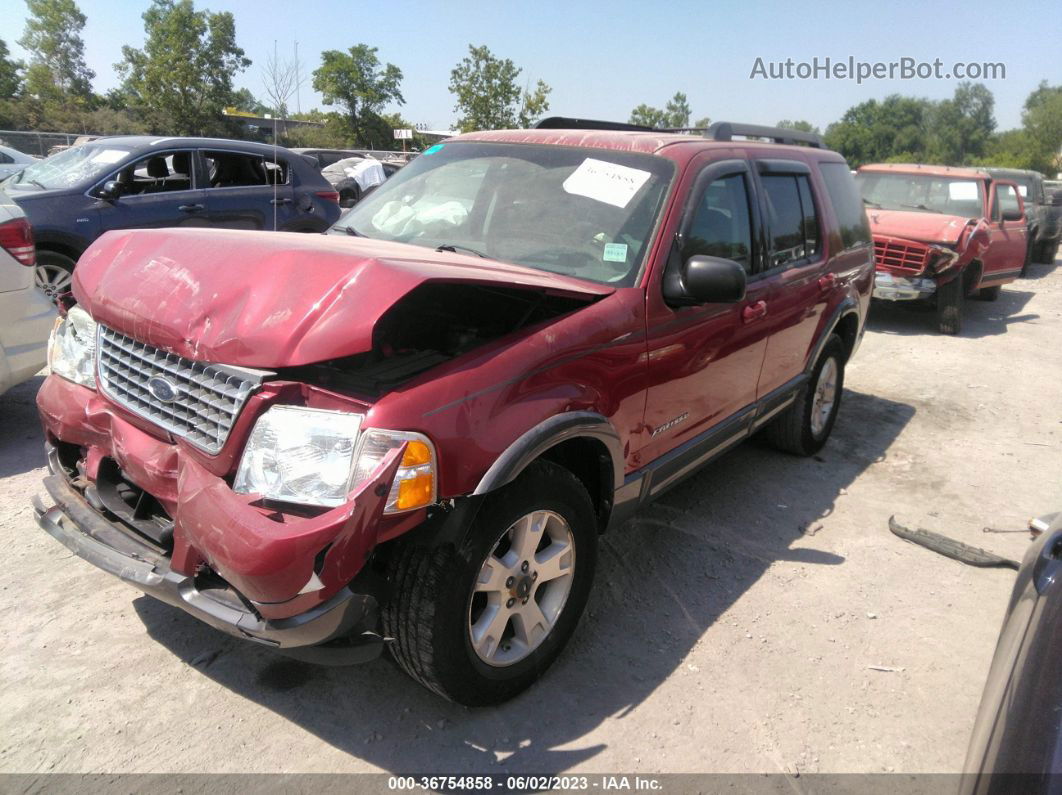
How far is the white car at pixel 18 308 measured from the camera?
4.43 metres

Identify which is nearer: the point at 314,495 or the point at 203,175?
the point at 314,495

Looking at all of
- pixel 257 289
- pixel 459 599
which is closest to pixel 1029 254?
pixel 459 599

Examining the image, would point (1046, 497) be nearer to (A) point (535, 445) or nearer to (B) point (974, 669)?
(B) point (974, 669)

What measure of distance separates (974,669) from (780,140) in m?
3.54

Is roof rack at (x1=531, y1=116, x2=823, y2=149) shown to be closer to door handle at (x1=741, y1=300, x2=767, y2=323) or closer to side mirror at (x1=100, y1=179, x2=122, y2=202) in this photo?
door handle at (x1=741, y1=300, x2=767, y2=323)

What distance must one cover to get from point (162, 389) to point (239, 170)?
6.97 metres

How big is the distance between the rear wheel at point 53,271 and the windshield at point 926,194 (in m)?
9.74

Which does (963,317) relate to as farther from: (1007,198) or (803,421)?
(803,421)

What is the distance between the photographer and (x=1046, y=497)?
15.7 ft

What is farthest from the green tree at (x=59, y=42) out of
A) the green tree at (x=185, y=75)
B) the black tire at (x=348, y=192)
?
the black tire at (x=348, y=192)

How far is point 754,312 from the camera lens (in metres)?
3.73

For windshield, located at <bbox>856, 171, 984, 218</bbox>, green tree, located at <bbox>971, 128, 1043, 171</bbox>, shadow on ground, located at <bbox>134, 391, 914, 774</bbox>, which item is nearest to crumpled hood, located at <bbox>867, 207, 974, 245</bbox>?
windshield, located at <bbox>856, 171, 984, 218</bbox>

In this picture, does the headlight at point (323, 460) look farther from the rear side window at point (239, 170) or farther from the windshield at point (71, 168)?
the rear side window at point (239, 170)

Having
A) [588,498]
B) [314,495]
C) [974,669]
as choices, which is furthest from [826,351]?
[314,495]
